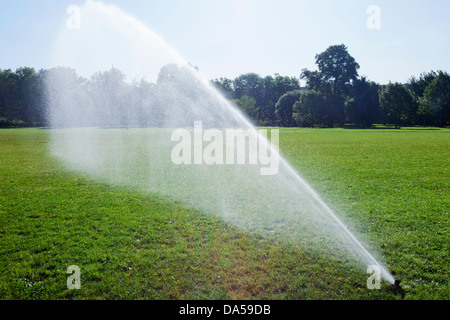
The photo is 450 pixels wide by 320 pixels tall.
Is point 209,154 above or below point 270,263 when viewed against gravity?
above

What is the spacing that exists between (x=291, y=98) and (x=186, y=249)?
281 ft

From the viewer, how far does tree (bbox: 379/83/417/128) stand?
68.8 m

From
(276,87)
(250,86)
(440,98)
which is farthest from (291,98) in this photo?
(440,98)

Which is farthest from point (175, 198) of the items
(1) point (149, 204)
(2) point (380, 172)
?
(2) point (380, 172)

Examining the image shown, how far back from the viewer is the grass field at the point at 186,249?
450cm

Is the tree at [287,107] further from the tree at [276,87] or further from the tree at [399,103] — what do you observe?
the tree at [399,103]

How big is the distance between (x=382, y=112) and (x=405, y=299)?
82210 millimetres

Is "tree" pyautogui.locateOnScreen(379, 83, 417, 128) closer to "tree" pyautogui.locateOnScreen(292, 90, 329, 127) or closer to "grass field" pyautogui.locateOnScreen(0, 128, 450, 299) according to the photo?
"tree" pyautogui.locateOnScreen(292, 90, 329, 127)

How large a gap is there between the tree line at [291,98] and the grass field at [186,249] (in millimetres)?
34755

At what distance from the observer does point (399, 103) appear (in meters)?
69.1

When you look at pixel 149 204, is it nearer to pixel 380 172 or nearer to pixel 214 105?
pixel 380 172

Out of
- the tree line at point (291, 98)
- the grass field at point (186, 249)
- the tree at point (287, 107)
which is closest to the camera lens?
the grass field at point (186, 249)

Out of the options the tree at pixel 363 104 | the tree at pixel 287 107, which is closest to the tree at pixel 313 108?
the tree at pixel 363 104
